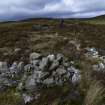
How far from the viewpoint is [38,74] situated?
19734mm

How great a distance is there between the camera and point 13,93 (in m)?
18.3

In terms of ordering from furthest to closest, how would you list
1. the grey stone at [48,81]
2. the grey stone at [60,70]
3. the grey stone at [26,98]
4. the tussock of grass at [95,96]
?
the grey stone at [60,70]
the grey stone at [48,81]
the grey stone at [26,98]
the tussock of grass at [95,96]

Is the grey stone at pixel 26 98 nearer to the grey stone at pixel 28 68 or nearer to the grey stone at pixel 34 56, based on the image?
the grey stone at pixel 28 68

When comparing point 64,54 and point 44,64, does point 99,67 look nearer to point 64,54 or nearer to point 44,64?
point 64,54

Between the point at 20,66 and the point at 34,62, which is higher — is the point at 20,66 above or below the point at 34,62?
below

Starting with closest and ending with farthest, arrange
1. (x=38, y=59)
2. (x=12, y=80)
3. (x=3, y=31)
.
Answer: (x=12, y=80), (x=38, y=59), (x=3, y=31)

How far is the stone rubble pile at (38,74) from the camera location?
741 inches

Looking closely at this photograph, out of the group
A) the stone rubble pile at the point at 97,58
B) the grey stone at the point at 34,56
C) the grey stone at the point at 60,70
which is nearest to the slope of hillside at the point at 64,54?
the stone rubble pile at the point at 97,58

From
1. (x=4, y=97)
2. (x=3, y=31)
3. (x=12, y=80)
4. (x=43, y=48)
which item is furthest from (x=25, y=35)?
(x=4, y=97)

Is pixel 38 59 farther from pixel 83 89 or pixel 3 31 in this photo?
pixel 3 31

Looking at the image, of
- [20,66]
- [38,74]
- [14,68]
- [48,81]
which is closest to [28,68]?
[20,66]

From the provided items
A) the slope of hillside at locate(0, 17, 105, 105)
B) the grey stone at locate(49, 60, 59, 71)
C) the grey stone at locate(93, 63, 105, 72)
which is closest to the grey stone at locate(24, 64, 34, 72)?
the slope of hillside at locate(0, 17, 105, 105)

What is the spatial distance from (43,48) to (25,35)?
7.67m

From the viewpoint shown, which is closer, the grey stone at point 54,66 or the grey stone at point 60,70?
the grey stone at point 60,70
